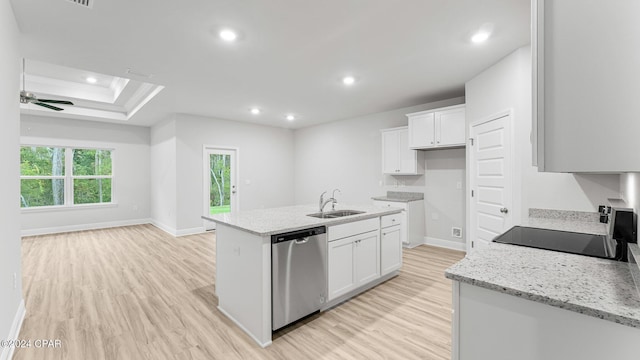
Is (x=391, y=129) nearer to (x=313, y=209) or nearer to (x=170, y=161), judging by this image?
(x=313, y=209)

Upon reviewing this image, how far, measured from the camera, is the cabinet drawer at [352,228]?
2660mm

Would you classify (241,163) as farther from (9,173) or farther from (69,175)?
(9,173)

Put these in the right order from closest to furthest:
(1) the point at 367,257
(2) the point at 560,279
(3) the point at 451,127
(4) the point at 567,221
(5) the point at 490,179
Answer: (2) the point at 560,279
(4) the point at 567,221
(1) the point at 367,257
(5) the point at 490,179
(3) the point at 451,127

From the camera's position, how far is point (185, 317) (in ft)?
8.50

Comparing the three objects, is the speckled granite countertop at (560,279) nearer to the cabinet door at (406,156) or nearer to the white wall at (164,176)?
the cabinet door at (406,156)

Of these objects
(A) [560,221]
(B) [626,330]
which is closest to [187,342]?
(B) [626,330]

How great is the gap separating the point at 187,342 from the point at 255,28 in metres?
2.76

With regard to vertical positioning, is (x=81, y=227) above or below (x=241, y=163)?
below

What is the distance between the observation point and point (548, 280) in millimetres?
1112

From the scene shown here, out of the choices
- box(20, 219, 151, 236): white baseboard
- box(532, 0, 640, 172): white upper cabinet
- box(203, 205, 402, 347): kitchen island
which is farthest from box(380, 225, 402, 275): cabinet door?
box(20, 219, 151, 236): white baseboard

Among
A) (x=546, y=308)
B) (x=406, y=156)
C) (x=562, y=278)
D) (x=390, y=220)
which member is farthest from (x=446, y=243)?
(x=546, y=308)

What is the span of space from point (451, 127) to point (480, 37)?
74.0 inches

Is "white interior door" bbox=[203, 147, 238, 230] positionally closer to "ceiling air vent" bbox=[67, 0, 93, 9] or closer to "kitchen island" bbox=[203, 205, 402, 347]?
"kitchen island" bbox=[203, 205, 402, 347]

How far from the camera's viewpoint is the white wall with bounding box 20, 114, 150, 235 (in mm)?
5977
